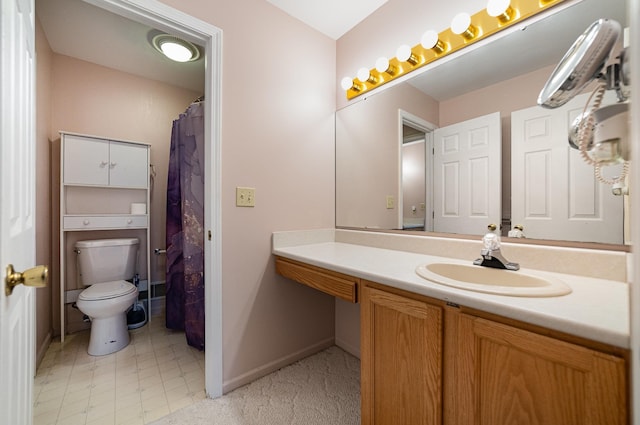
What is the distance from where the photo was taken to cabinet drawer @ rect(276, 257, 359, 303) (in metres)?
1.17

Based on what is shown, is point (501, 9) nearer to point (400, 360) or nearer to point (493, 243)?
point (493, 243)

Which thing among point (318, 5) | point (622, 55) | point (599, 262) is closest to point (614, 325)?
point (599, 262)

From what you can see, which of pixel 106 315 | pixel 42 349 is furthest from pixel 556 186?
pixel 42 349

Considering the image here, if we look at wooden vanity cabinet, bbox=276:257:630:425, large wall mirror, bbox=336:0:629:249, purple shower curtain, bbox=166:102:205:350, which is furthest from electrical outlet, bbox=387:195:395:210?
purple shower curtain, bbox=166:102:205:350

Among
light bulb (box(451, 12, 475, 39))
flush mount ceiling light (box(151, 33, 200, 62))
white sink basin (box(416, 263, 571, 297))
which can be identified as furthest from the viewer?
flush mount ceiling light (box(151, 33, 200, 62))

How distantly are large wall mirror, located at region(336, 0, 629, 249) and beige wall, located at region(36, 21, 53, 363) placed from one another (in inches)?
84.8

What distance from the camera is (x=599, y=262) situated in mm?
941

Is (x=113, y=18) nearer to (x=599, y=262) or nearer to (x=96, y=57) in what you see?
(x=96, y=57)

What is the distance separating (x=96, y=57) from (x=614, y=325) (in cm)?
Answer: 338

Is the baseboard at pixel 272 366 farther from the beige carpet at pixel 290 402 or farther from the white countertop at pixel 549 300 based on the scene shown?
the white countertop at pixel 549 300

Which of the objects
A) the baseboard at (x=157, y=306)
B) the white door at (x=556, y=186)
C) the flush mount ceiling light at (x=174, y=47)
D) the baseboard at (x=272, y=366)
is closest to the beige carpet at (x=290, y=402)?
A: the baseboard at (x=272, y=366)

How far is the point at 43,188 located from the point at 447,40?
2785 mm

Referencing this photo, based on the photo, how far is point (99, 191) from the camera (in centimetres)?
234

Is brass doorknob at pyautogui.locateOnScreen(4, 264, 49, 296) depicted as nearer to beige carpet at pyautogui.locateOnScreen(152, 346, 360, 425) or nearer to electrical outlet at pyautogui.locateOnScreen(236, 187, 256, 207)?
electrical outlet at pyautogui.locateOnScreen(236, 187, 256, 207)
